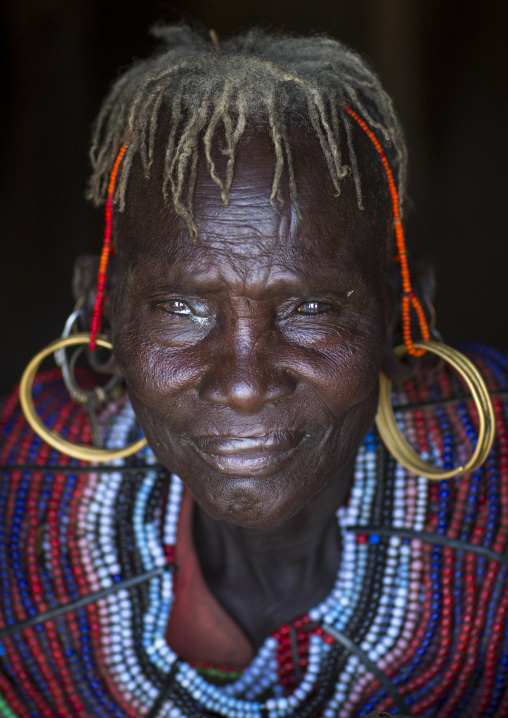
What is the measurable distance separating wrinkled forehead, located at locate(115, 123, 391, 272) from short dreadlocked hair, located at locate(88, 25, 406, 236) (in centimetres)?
2

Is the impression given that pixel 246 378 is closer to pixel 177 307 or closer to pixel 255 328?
pixel 255 328

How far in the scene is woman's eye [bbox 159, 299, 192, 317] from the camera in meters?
1.69

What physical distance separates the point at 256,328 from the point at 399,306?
0.50m

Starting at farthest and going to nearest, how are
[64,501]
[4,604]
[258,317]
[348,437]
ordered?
[64,501], [4,604], [348,437], [258,317]

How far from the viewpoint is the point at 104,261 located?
1893 mm

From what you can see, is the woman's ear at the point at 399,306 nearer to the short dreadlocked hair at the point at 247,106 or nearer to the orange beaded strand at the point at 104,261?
the short dreadlocked hair at the point at 247,106

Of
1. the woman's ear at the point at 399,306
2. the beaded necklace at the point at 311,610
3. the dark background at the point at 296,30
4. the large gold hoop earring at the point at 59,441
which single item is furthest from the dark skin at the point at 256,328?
the dark background at the point at 296,30

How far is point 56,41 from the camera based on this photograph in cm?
332

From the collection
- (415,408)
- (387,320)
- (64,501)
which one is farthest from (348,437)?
(64,501)

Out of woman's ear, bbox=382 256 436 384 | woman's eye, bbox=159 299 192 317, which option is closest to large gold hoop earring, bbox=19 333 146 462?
woman's eye, bbox=159 299 192 317

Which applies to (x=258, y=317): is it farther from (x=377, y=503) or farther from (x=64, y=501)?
(x=64, y=501)

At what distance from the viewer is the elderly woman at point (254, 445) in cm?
163

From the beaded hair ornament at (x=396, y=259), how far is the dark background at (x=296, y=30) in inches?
63.9

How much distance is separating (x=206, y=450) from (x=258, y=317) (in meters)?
0.30
